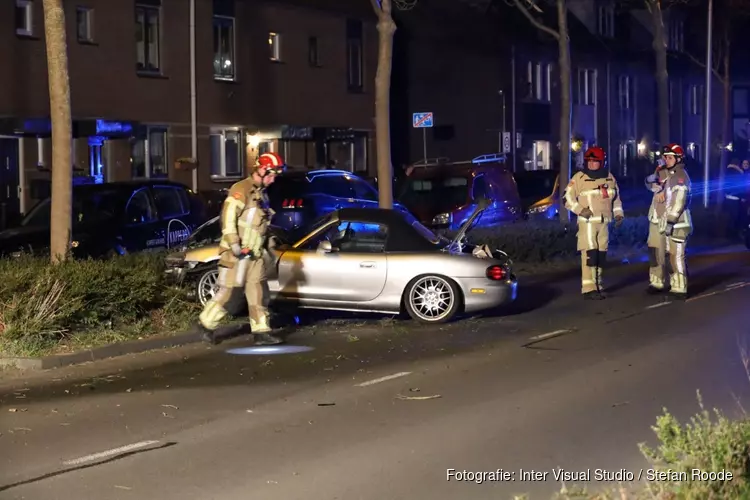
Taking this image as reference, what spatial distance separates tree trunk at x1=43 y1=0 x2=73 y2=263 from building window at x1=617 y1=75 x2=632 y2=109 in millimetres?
42925

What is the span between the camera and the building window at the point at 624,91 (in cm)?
5291

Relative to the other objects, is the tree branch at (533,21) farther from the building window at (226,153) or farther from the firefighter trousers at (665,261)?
the firefighter trousers at (665,261)

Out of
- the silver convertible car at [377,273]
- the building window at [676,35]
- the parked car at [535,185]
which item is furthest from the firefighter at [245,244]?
the building window at [676,35]

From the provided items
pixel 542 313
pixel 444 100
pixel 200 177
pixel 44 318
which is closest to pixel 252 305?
pixel 44 318

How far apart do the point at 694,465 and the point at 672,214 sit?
392 inches

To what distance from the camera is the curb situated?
10.5 m

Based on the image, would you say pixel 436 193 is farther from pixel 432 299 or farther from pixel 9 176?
pixel 432 299

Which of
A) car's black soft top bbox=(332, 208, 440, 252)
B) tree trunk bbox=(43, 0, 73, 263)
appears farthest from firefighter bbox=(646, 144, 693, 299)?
tree trunk bbox=(43, 0, 73, 263)

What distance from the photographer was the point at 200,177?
2992cm

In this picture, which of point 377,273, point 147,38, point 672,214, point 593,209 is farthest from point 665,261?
point 147,38

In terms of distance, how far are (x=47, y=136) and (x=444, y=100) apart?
20.9 m

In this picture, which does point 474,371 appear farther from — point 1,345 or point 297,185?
point 297,185

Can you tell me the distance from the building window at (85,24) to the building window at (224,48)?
4.36m

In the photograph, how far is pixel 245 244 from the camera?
37.3 ft
